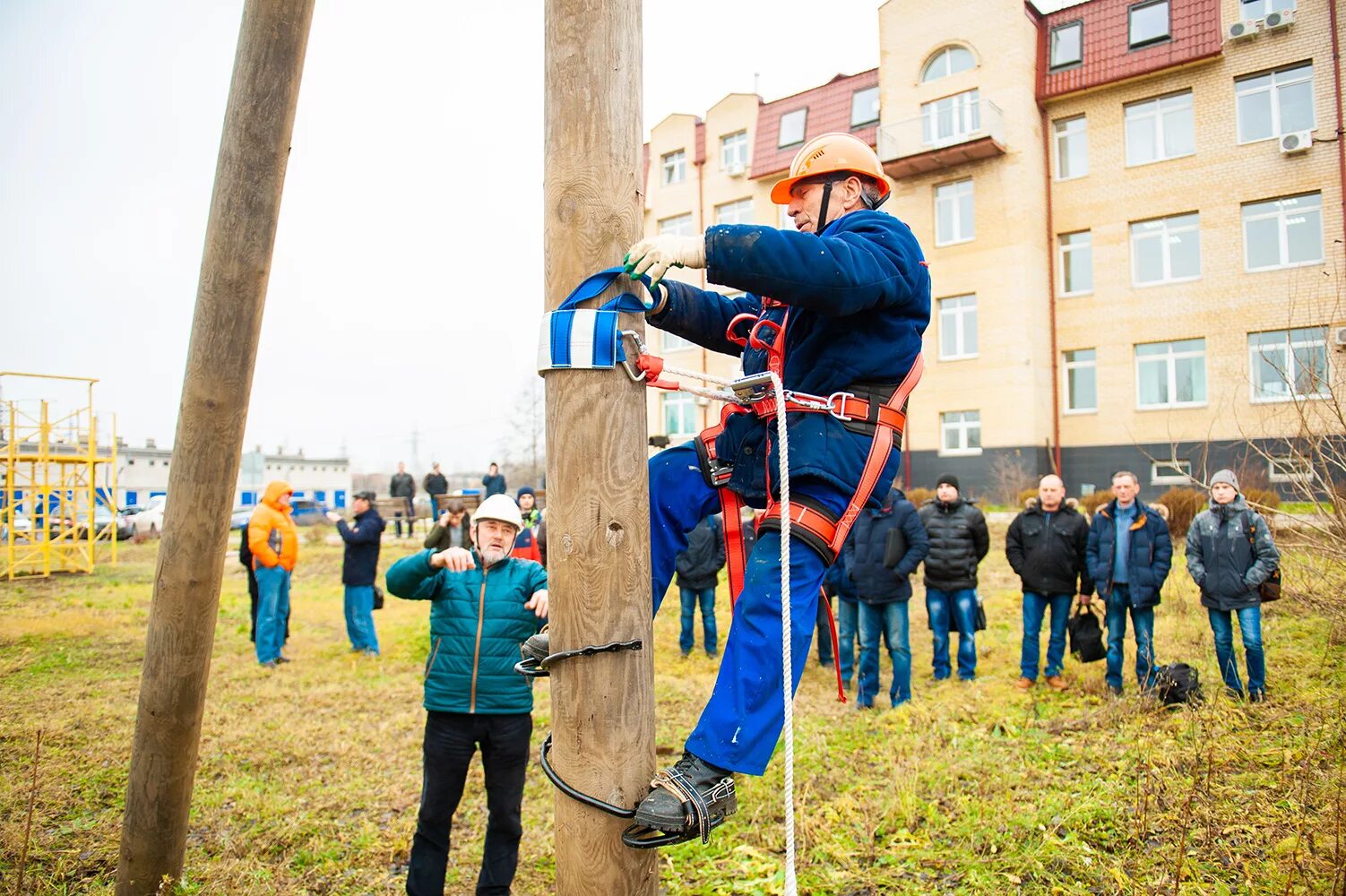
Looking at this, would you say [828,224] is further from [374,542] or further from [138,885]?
[374,542]

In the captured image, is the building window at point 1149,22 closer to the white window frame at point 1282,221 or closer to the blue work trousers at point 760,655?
the white window frame at point 1282,221

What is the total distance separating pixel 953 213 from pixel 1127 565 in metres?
19.0

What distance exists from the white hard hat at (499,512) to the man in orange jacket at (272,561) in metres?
6.11

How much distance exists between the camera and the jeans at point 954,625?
9109mm

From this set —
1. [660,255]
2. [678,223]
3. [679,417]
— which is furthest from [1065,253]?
[660,255]

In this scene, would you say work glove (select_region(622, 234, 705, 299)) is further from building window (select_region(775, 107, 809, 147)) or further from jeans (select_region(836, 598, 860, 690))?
building window (select_region(775, 107, 809, 147))

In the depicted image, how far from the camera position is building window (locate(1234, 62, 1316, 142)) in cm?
2072

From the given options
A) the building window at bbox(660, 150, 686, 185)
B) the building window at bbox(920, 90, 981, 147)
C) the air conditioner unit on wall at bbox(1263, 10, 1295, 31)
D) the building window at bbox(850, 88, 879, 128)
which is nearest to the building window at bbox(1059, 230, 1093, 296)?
the building window at bbox(920, 90, 981, 147)

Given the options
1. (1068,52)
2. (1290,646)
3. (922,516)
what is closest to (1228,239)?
(1068,52)

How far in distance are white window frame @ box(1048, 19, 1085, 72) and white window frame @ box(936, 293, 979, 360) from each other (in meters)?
6.66

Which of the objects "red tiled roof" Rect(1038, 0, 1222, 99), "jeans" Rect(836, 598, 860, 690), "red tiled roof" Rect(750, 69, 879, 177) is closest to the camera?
"jeans" Rect(836, 598, 860, 690)

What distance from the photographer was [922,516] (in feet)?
31.0

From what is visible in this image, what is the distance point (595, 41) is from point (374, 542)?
9.83 meters

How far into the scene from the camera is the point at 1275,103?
21062 mm
